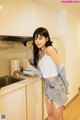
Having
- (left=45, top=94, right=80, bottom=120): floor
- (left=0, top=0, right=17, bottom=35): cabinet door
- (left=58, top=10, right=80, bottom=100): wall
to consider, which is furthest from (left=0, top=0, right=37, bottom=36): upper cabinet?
(left=45, top=94, right=80, bottom=120): floor

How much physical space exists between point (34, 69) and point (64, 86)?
1.32 feet

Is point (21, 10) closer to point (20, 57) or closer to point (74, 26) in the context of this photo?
point (20, 57)

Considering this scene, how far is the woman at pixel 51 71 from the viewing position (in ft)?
6.09

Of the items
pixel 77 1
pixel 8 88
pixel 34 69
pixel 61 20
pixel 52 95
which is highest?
pixel 77 1

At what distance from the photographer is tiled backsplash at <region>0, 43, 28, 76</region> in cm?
237

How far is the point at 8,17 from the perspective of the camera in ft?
6.23

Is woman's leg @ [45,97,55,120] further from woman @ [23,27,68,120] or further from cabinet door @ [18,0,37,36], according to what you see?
cabinet door @ [18,0,37,36]

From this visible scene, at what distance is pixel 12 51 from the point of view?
2.54 m

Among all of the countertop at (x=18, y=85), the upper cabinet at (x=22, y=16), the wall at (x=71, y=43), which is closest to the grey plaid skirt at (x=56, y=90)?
the countertop at (x=18, y=85)

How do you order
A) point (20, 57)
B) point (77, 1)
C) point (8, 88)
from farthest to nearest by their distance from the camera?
point (20, 57) → point (77, 1) → point (8, 88)

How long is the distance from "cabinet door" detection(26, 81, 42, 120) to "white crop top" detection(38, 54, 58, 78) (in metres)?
0.33

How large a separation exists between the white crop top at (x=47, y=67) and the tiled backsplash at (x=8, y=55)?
27.9 inches

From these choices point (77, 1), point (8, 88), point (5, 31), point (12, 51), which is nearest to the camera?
point (8, 88)

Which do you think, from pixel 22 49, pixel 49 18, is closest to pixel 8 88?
pixel 22 49
